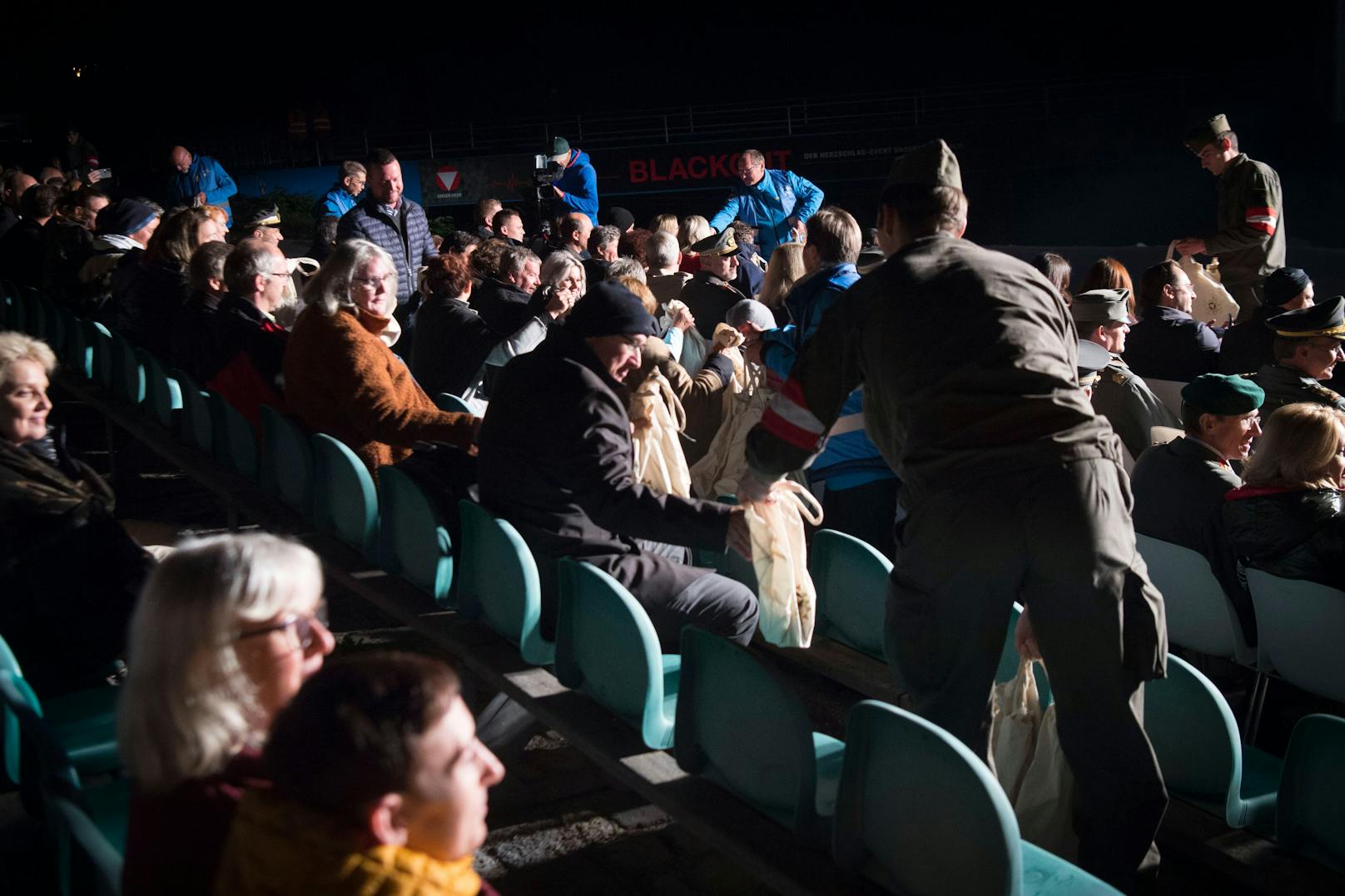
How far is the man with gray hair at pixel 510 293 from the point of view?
5.09m

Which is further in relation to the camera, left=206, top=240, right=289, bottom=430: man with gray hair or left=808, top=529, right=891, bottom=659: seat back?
left=206, top=240, right=289, bottom=430: man with gray hair

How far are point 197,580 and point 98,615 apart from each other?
1.23 meters

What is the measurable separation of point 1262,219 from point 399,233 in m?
4.43

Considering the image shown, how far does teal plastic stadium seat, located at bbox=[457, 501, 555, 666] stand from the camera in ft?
8.66

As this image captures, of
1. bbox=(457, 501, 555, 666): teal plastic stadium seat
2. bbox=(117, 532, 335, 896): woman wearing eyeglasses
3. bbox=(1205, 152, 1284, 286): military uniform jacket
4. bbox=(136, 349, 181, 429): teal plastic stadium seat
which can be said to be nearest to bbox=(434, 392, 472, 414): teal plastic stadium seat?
bbox=(136, 349, 181, 429): teal plastic stadium seat

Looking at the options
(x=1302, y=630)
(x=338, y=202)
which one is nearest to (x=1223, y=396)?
(x=1302, y=630)

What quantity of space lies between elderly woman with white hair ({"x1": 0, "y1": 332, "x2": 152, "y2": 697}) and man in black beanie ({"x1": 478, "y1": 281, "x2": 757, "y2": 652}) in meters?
0.83

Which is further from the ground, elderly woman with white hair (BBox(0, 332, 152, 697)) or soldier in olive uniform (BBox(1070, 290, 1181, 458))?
elderly woman with white hair (BBox(0, 332, 152, 697))

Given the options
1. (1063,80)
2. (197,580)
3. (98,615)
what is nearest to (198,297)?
(98,615)

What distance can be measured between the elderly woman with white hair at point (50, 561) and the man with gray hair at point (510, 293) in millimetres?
2463

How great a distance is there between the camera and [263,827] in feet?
4.25

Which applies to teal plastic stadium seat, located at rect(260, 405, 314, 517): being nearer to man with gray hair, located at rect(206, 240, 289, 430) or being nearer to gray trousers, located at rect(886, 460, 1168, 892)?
man with gray hair, located at rect(206, 240, 289, 430)

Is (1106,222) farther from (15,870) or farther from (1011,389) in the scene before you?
(15,870)

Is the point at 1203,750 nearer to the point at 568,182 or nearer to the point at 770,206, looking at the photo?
the point at 770,206
